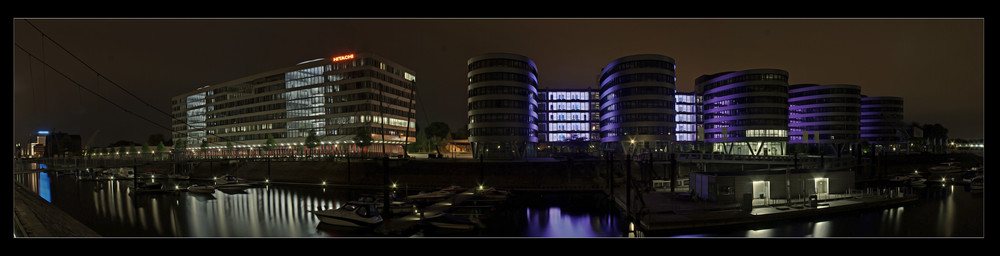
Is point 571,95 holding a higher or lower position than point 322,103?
higher

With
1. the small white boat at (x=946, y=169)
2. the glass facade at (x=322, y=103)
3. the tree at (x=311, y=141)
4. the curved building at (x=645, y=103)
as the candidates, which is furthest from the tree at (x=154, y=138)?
the small white boat at (x=946, y=169)

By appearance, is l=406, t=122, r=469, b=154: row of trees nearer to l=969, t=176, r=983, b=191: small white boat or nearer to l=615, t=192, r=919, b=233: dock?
l=615, t=192, r=919, b=233: dock

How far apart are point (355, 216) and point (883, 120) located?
15593cm

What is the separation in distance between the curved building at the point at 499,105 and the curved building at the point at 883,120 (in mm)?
114000

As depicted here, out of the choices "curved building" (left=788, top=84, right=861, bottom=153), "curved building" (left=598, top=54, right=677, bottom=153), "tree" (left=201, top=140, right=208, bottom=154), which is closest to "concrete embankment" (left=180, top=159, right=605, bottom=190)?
"curved building" (left=598, top=54, right=677, bottom=153)

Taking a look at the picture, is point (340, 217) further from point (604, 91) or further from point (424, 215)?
point (604, 91)

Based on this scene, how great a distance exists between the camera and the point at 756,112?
88.3 metres

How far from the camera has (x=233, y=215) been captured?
40875 mm

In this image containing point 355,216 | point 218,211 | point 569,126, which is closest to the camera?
point 355,216

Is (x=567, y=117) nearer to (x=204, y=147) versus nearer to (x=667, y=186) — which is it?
(x=667, y=186)

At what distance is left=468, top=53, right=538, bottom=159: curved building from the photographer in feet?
245

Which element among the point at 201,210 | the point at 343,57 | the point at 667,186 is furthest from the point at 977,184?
the point at 343,57

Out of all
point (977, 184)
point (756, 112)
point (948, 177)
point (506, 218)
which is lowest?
point (506, 218)

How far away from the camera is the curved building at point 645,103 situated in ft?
276
